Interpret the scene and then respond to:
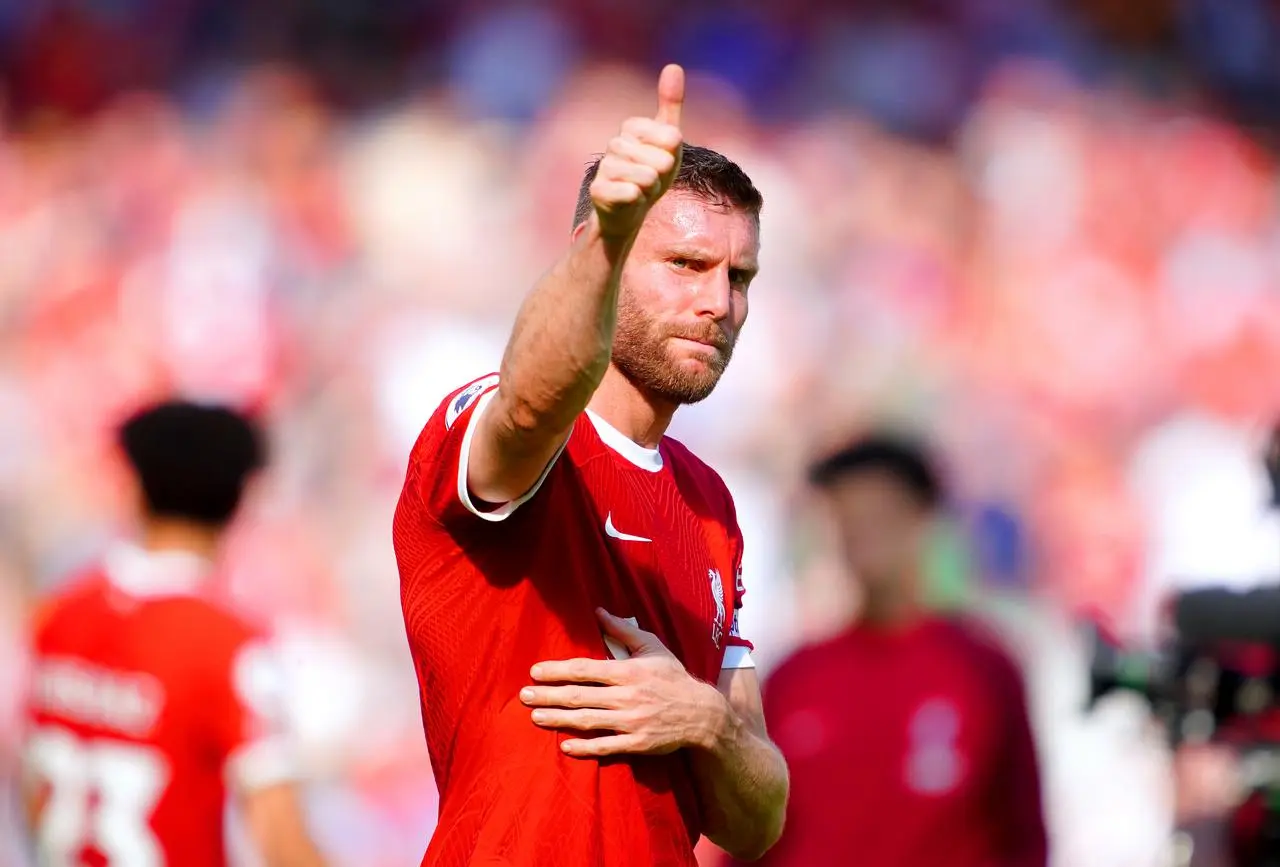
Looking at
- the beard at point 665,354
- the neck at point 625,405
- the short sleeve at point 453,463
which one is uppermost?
the beard at point 665,354

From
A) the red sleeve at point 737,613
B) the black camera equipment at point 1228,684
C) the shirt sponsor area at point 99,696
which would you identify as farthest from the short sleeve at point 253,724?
the black camera equipment at point 1228,684

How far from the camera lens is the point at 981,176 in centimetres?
1059

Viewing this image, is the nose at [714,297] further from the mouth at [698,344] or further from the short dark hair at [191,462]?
the short dark hair at [191,462]

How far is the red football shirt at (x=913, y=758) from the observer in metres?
4.66

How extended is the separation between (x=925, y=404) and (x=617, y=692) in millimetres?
7477

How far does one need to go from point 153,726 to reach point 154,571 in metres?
0.39

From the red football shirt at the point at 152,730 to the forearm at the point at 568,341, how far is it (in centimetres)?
187

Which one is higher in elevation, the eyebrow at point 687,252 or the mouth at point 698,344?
the eyebrow at point 687,252

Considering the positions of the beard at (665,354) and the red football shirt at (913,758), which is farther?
the red football shirt at (913,758)

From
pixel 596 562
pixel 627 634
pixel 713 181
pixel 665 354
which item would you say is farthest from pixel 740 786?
pixel 713 181

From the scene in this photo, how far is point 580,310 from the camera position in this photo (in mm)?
2102

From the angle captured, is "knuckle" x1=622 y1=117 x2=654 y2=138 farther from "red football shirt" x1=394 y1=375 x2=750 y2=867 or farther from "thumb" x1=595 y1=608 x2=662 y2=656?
"thumb" x1=595 y1=608 x2=662 y2=656

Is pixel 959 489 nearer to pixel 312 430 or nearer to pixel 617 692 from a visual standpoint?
pixel 312 430

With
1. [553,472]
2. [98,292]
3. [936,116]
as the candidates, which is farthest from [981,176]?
[553,472]
